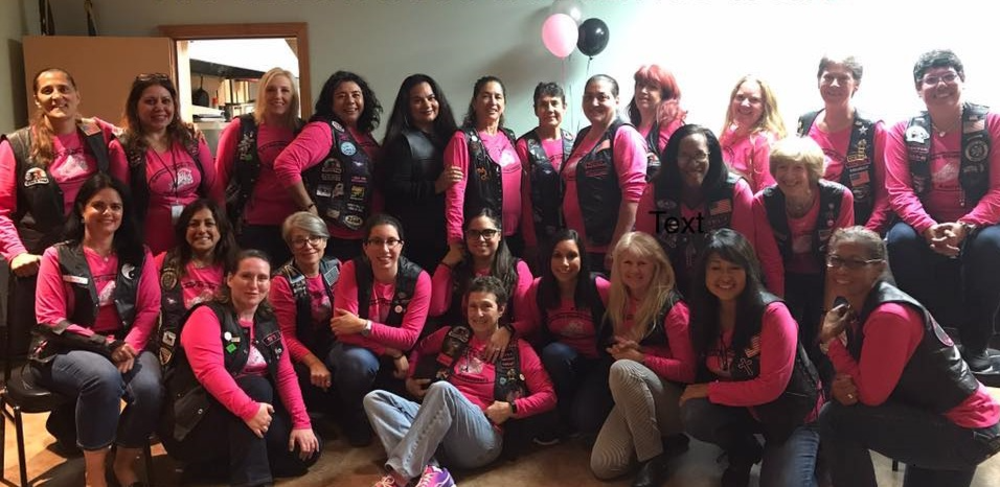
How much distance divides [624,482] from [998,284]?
1.55 m

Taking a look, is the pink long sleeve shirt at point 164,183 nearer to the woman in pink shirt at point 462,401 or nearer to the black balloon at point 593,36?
the woman in pink shirt at point 462,401

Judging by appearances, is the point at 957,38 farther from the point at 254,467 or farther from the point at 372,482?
the point at 254,467

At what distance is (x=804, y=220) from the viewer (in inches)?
112

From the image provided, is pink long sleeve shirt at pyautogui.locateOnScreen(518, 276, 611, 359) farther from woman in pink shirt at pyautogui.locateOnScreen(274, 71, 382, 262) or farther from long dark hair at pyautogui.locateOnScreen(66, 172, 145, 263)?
long dark hair at pyautogui.locateOnScreen(66, 172, 145, 263)

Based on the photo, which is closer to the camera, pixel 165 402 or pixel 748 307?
pixel 748 307

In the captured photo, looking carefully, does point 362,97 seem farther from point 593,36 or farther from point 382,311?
point 593,36

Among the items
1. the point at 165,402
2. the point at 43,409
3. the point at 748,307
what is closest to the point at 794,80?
the point at 748,307

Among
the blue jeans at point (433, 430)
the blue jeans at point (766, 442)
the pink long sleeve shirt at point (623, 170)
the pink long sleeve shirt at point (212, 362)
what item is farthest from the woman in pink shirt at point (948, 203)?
the pink long sleeve shirt at point (212, 362)

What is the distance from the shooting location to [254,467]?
257 centimetres

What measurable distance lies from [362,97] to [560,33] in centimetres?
184

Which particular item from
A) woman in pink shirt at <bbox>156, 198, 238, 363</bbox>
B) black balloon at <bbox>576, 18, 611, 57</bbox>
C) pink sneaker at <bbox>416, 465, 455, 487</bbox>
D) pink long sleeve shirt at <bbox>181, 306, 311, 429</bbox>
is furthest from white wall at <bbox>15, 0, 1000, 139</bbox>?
pink sneaker at <bbox>416, 465, 455, 487</bbox>

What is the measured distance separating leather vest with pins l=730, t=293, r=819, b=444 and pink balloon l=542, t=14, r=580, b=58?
277 cm

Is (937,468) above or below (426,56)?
below

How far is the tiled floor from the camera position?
2.66m
